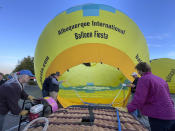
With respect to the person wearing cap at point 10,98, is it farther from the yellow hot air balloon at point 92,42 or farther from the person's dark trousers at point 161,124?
the person's dark trousers at point 161,124

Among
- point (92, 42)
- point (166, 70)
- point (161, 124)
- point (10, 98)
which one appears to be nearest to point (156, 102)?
point (161, 124)

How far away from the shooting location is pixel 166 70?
338 inches

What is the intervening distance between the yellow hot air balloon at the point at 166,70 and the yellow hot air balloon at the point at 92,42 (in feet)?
23.8

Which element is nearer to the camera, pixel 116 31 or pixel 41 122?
pixel 41 122

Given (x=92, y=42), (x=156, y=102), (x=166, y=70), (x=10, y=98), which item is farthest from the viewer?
(x=166, y=70)

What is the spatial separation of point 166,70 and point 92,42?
8.24 m

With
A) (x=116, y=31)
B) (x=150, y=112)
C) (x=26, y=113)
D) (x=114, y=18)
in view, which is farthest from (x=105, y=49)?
(x=26, y=113)

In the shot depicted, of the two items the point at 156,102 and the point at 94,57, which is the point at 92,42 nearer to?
the point at 94,57

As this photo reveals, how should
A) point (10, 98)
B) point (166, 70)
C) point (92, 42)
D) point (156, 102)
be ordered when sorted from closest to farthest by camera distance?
point (156, 102) < point (10, 98) < point (92, 42) < point (166, 70)

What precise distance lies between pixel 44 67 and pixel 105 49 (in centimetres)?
133

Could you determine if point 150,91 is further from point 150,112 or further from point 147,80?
point 150,112

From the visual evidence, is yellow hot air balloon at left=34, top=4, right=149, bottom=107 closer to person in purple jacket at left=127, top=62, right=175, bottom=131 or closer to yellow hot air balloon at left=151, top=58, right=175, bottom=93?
person in purple jacket at left=127, top=62, right=175, bottom=131

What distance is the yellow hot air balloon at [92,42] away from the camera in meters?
2.40

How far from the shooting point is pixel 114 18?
2572 mm
